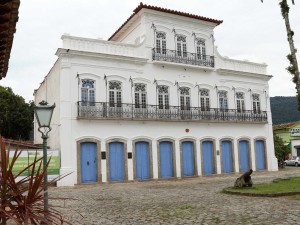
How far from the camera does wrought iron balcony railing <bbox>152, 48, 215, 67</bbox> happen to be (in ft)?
77.4

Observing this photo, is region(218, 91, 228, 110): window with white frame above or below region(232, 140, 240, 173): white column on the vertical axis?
above

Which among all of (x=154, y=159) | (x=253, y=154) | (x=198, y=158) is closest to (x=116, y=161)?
(x=154, y=159)

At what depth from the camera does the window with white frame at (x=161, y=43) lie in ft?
78.1

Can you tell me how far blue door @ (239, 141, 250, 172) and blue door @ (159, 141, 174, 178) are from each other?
19.2 feet

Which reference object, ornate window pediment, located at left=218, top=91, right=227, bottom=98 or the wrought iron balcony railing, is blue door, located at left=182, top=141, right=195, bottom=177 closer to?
ornate window pediment, located at left=218, top=91, right=227, bottom=98

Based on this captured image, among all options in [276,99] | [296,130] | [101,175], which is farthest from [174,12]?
[276,99]

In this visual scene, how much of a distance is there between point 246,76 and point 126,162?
39.1 feet

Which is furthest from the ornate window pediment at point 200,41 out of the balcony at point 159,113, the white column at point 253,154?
the white column at point 253,154

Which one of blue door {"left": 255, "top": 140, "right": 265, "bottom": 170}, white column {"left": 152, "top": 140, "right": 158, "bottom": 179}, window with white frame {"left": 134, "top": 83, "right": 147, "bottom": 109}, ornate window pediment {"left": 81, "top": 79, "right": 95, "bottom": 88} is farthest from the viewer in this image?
blue door {"left": 255, "top": 140, "right": 265, "bottom": 170}

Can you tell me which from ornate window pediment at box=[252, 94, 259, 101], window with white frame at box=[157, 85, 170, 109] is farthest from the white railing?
ornate window pediment at box=[252, 94, 259, 101]

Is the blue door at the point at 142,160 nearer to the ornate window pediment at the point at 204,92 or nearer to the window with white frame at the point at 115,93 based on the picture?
the window with white frame at the point at 115,93

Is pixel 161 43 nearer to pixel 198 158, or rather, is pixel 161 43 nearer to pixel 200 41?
pixel 200 41

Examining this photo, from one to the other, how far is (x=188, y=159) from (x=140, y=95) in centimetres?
536

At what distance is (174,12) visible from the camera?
79.3ft
